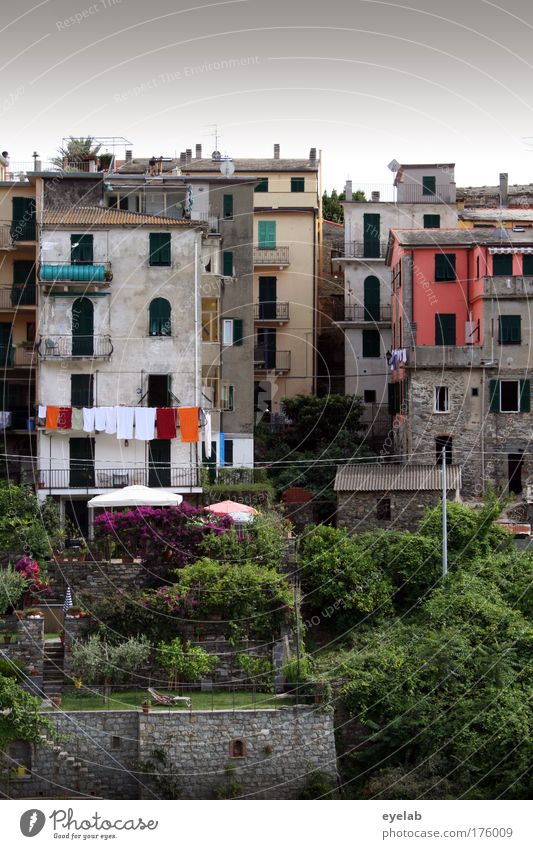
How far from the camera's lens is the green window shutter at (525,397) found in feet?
154

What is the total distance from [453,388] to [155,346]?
8688mm

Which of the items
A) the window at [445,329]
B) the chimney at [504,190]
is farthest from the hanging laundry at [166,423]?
the chimney at [504,190]

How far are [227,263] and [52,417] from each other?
29.9ft

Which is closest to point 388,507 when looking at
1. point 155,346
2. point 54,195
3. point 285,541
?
point 285,541

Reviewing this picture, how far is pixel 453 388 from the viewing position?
47312 millimetres

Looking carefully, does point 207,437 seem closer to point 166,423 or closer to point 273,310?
point 166,423

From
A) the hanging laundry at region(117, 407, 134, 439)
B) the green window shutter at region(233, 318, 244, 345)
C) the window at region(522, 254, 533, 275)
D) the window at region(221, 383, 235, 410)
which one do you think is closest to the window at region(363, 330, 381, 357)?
the green window shutter at region(233, 318, 244, 345)

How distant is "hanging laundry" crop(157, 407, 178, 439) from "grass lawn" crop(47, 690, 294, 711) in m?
10.8

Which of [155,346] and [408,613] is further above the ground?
[155,346]

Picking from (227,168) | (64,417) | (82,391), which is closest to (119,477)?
(64,417)

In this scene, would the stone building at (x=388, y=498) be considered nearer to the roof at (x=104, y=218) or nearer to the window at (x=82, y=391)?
the window at (x=82, y=391)

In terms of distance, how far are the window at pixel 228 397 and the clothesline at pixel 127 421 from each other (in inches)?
215
